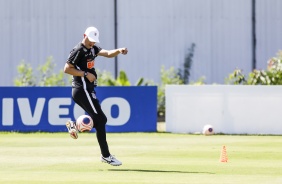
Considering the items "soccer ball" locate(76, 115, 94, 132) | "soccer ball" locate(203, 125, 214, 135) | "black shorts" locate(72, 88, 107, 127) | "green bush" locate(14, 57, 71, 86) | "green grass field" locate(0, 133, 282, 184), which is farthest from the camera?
"green bush" locate(14, 57, 71, 86)

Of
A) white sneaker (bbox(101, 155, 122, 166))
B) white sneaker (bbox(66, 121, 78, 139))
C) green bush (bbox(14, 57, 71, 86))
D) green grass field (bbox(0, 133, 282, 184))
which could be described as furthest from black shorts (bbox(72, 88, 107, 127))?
green bush (bbox(14, 57, 71, 86))

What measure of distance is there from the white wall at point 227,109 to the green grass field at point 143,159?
99 centimetres

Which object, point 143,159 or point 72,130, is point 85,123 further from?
point 143,159

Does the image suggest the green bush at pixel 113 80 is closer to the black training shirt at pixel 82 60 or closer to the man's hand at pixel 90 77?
the black training shirt at pixel 82 60

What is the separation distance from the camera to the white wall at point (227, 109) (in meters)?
24.0

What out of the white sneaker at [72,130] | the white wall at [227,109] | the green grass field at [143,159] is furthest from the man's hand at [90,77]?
the white wall at [227,109]

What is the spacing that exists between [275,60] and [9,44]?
1194cm

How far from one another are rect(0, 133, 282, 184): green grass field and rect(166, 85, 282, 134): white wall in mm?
990

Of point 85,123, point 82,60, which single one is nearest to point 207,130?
point 85,123

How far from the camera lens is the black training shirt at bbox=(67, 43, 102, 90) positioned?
1467 centimetres

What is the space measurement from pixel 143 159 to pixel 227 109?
8348 millimetres

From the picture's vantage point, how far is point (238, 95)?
24.1 m

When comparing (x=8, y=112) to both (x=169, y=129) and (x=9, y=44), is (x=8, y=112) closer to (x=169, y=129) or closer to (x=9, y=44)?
(x=169, y=129)

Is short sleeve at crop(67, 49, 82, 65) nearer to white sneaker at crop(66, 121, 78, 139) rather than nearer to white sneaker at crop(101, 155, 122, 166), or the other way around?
white sneaker at crop(66, 121, 78, 139)
